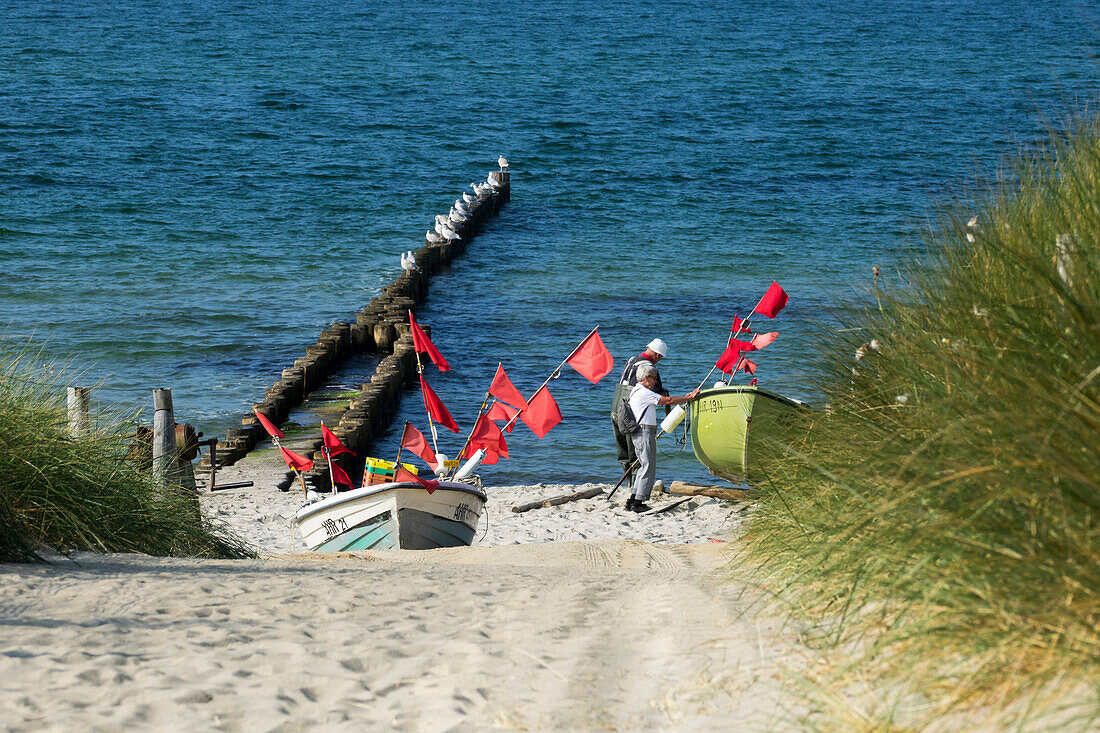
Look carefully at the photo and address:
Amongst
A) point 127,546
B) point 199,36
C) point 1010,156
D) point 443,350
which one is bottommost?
point 443,350

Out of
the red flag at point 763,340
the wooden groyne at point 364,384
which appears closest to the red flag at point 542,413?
the red flag at point 763,340

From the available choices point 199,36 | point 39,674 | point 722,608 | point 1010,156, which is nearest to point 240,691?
point 39,674

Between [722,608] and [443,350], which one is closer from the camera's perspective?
[722,608]

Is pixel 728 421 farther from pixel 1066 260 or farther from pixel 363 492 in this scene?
pixel 1066 260

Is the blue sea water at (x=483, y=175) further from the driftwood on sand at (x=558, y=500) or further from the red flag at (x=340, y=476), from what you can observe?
the red flag at (x=340, y=476)

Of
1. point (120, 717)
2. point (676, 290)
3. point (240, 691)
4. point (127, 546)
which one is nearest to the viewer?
point (120, 717)

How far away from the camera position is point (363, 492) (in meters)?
8.90

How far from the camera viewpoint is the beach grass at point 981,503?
2.83 m

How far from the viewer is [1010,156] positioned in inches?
245

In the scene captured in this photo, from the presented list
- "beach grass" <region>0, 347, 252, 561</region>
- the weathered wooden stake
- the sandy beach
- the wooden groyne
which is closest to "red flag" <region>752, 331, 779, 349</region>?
the wooden groyne

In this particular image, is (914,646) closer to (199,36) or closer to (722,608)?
(722,608)

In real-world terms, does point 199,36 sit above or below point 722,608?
above

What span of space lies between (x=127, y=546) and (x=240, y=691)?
106 inches

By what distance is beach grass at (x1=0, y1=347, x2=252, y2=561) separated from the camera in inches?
209
